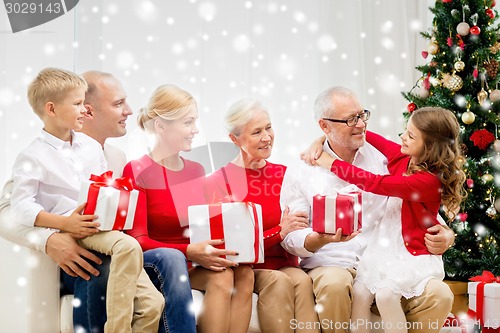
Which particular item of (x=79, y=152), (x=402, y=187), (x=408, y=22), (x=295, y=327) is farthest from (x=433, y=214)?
(x=408, y=22)

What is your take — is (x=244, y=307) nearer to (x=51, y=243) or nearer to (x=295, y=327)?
(x=295, y=327)

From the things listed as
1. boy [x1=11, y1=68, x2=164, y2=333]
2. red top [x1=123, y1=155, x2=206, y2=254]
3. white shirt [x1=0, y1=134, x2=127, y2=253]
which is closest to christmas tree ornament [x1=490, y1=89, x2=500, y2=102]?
red top [x1=123, y1=155, x2=206, y2=254]

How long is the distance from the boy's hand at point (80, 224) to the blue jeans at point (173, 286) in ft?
0.78

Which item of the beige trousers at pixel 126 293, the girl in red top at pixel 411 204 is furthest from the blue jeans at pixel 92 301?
the girl in red top at pixel 411 204

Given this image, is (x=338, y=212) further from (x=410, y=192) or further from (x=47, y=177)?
(x=47, y=177)

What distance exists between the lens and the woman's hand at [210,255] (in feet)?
7.96

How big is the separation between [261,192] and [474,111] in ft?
4.62

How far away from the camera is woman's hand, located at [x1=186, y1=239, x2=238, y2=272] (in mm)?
2426

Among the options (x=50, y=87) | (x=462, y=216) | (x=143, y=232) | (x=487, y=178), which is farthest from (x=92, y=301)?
(x=487, y=178)

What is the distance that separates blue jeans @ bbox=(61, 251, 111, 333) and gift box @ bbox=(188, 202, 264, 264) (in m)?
0.35

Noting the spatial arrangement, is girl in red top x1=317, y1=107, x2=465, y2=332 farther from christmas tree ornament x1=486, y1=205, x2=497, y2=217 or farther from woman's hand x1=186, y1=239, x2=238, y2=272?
christmas tree ornament x1=486, y1=205, x2=497, y2=217

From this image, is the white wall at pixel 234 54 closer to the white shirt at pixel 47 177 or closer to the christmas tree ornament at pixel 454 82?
the christmas tree ornament at pixel 454 82

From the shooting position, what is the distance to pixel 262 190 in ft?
8.96

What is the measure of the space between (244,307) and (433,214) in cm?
82
